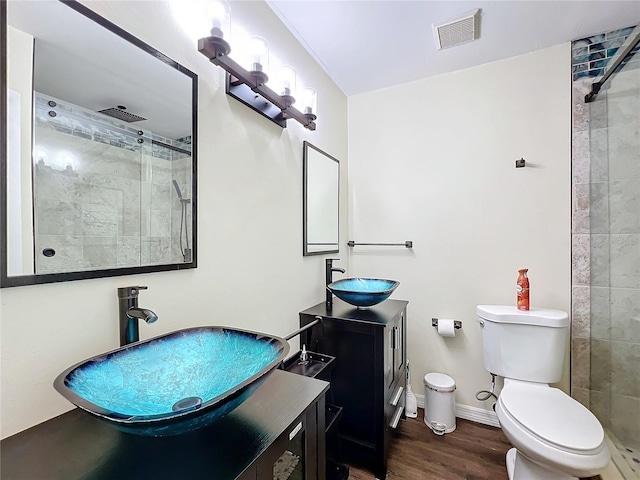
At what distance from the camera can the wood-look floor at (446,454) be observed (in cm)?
152

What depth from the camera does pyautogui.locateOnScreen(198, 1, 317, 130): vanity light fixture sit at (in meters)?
1.00

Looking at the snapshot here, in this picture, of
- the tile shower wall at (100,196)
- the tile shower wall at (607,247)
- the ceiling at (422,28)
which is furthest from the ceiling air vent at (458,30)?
the tile shower wall at (100,196)

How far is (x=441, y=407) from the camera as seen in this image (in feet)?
6.20

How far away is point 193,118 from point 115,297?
2.18 ft

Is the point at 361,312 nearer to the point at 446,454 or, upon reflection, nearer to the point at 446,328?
the point at 446,328

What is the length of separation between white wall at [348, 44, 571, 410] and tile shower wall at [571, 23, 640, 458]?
0.25 ft

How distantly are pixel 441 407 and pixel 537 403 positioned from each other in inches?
25.4

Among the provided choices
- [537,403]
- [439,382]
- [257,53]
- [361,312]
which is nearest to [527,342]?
[537,403]

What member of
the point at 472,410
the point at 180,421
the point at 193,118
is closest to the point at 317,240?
the point at 193,118

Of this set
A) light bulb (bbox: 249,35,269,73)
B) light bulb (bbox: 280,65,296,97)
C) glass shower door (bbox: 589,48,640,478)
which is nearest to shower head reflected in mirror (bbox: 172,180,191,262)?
light bulb (bbox: 249,35,269,73)

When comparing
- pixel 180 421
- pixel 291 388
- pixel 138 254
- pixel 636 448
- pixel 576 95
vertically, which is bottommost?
pixel 636 448

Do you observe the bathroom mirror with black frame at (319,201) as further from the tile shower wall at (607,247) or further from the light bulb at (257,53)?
the tile shower wall at (607,247)

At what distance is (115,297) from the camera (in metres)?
0.84

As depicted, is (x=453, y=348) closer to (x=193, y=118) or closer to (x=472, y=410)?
(x=472, y=410)
